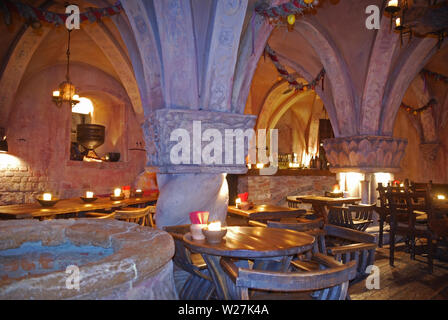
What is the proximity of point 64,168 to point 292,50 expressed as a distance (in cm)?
578

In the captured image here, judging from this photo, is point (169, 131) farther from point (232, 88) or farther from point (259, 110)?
point (259, 110)

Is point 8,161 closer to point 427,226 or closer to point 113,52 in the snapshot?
point 113,52

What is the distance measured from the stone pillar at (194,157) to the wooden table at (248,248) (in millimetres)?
932

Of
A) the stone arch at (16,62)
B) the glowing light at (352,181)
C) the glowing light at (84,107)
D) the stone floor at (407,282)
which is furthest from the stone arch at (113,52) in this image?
the stone floor at (407,282)

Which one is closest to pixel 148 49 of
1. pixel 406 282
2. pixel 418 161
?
pixel 406 282

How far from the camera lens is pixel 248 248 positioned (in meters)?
1.97

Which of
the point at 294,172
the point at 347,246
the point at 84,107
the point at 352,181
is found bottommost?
the point at 347,246

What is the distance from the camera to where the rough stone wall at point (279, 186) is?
7.38m

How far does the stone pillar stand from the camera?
3232 mm

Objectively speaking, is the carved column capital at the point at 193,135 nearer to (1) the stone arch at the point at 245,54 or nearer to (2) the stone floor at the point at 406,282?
(1) the stone arch at the point at 245,54

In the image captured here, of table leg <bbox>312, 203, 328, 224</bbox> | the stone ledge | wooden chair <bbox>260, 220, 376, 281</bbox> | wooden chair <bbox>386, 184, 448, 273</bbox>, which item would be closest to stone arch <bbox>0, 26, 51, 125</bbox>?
the stone ledge

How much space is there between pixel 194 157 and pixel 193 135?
23cm

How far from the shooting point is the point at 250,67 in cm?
376
